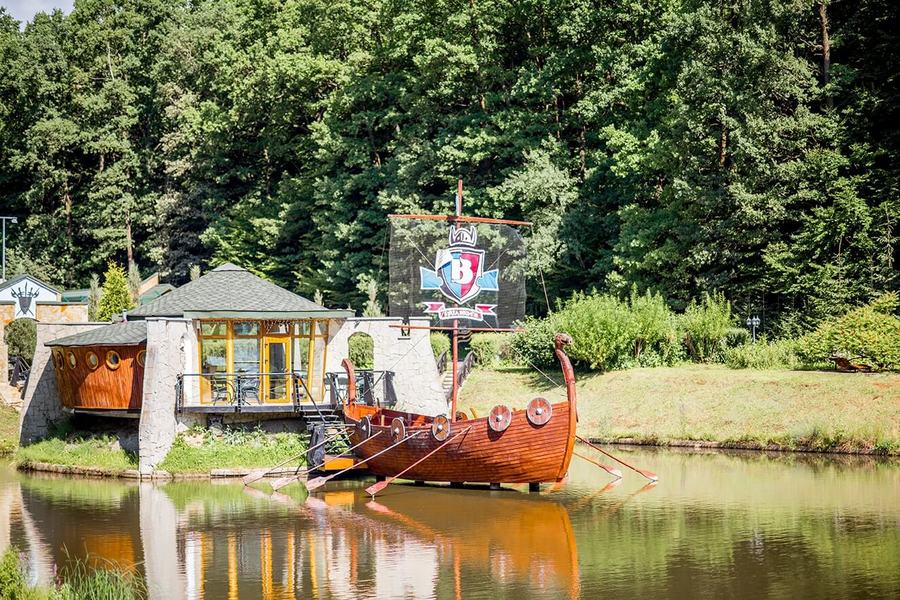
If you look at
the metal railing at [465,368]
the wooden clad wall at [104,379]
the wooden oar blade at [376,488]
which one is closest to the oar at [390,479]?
the wooden oar blade at [376,488]

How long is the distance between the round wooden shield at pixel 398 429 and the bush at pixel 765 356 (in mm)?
14258

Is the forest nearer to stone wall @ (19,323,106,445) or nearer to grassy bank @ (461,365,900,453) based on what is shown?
grassy bank @ (461,365,900,453)

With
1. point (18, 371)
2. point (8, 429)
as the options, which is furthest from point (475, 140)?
point (8, 429)

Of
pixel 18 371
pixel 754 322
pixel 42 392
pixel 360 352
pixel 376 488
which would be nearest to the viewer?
pixel 376 488

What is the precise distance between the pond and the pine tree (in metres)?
24.6

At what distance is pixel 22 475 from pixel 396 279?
10.8m

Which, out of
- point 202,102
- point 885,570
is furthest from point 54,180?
point 885,570

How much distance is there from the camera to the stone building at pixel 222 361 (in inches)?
1109

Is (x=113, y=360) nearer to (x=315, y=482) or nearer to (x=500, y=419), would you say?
(x=315, y=482)

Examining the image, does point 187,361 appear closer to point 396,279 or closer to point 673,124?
point 396,279

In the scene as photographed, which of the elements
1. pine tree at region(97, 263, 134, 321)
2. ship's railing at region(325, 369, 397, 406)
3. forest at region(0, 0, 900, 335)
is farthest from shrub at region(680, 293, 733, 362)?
pine tree at region(97, 263, 134, 321)

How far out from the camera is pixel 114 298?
174 ft

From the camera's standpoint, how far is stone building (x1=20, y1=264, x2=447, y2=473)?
92.4ft

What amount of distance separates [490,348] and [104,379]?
679 inches
